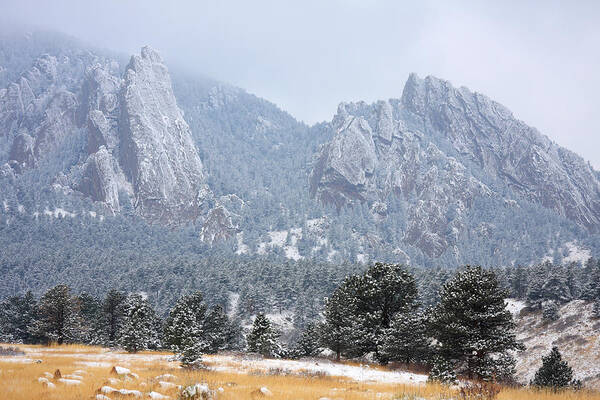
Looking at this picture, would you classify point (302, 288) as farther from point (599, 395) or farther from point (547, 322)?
point (599, 395)

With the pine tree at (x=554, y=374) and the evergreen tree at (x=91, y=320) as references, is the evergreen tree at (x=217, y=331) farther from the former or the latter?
the pine tree at (x=554, y=374)

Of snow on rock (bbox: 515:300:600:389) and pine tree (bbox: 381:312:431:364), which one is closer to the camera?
pine tree (bbox: 381:312:431:364)

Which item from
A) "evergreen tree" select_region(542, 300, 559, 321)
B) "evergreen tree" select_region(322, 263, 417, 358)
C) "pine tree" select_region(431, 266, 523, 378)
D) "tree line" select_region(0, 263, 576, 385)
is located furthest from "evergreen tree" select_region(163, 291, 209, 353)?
"evergreen tree" select_region(542, 300, 559, 321)

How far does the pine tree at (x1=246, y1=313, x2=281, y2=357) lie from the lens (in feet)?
167

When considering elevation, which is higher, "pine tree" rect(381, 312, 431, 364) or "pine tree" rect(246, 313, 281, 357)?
"pine tree" rect(381, 312, 431, 364)

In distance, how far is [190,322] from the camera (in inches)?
1390

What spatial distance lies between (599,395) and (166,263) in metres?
194

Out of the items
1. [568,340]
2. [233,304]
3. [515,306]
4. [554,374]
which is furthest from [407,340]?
[233,304]

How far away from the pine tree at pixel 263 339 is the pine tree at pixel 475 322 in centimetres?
2743

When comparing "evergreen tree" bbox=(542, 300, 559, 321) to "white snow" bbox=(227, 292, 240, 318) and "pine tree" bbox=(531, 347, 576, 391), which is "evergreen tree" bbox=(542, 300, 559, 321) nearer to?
"pine tree" bbox=(531, 347, 576, 391)

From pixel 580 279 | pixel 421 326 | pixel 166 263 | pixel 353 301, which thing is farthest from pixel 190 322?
pixel 166 263

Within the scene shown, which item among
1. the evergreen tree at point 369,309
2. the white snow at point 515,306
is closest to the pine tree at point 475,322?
the evergreen tree at point 369,309

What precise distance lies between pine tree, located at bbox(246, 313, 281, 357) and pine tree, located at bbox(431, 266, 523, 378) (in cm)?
2743

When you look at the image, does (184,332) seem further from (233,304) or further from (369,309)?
(233,304)
